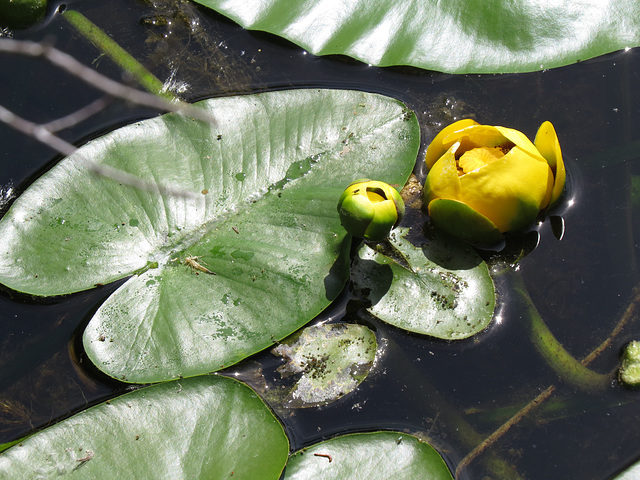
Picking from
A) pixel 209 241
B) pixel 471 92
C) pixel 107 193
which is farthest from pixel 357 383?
pixel 471 92

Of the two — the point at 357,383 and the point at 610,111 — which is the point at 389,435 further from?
the point at 610,111

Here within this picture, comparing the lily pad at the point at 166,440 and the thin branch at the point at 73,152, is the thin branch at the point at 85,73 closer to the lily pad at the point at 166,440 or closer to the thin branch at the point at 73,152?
the thin branch at the point at 73,152

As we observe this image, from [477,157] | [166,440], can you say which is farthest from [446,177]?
[166,440]

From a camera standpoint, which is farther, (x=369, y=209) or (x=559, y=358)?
(x=559, y=358)

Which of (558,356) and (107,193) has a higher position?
(107,193)

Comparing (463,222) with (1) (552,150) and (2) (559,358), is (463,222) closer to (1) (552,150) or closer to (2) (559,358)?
(1) (552,150)

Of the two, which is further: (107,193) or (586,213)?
(586,213)

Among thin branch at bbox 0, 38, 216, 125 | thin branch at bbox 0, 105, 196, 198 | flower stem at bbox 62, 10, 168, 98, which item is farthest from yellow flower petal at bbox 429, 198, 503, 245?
flower stem at bbox 62, 10, 168, 98
